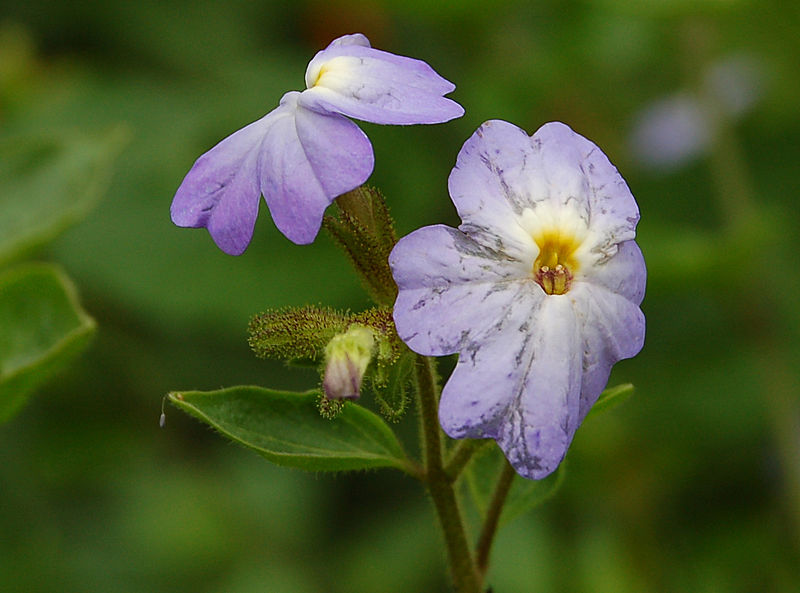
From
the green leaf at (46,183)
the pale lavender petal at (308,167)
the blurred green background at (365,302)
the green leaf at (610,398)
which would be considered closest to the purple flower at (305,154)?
the pale lavender petal at (308,167)

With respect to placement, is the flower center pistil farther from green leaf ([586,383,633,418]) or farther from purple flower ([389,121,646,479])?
green leaf ([586,383,633,418])

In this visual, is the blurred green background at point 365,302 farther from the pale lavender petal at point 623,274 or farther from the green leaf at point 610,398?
the pale lavender petal at point 623,274

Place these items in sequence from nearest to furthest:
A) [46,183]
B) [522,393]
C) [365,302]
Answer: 1. [522,393]
2. [46,183]
3. [365,302]

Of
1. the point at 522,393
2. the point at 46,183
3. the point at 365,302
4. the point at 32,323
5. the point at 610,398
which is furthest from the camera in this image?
the point at 365,302

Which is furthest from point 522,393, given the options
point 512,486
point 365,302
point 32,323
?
point 365,302

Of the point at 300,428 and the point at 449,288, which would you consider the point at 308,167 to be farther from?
the point at 300,428

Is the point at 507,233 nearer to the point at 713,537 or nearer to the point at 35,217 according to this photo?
the point at 35,217
